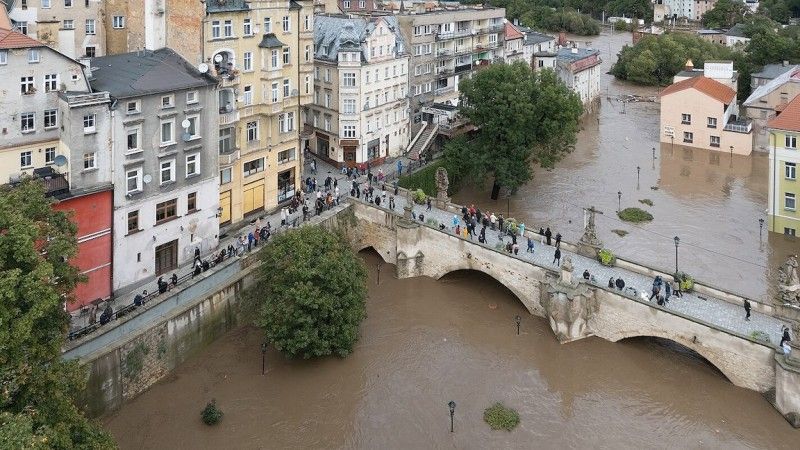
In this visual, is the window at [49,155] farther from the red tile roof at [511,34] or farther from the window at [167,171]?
the red tile roof at [511,34]

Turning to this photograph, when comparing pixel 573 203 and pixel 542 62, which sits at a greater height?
pixel 542 62

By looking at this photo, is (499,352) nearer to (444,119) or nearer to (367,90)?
(367,90)

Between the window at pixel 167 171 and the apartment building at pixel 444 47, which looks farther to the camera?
the apartment building at pixel 444 47

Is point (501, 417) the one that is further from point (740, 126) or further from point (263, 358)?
point (740, 126)

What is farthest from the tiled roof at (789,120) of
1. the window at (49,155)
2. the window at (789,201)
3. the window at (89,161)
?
the window at (49,155)

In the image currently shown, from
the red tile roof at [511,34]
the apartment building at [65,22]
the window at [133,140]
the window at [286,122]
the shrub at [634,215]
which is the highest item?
the red tile roof at [511,34]

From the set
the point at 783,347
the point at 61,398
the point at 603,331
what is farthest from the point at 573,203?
the point at 61,398
